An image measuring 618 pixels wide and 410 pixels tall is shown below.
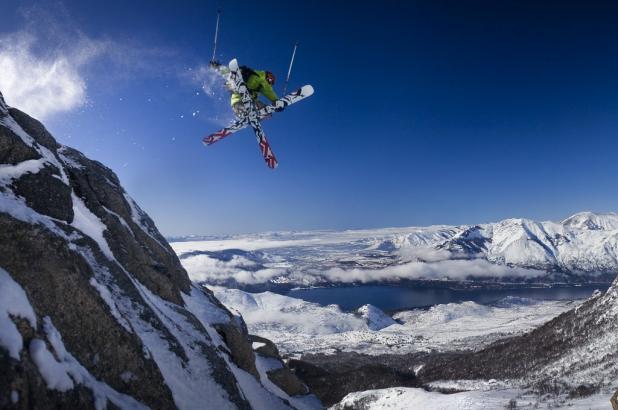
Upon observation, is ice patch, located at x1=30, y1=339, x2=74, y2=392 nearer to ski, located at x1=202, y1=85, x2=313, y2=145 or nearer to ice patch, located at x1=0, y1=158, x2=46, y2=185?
ice patch, located at x1=0, y1=158, x2=46, y2=185

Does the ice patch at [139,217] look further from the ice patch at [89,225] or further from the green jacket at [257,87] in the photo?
the green jacket at [257,87]

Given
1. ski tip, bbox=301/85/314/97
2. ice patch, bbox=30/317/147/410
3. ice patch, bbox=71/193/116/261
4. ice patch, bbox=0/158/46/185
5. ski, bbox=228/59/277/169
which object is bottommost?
ice patch, bbox=30/317/147/410

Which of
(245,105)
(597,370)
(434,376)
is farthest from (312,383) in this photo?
(245,105)

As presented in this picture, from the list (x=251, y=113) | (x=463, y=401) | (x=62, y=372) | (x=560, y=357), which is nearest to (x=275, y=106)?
(x=251, y=113)

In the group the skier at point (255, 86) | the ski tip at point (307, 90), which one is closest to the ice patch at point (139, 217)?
the skier at point (255, 86)

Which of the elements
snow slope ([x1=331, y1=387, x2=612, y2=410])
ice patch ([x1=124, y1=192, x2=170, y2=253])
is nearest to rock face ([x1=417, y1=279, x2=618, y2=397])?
snow slope ([x1=331, y1=387, x2=612, y2=410])

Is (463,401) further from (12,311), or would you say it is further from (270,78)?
(12,311)
